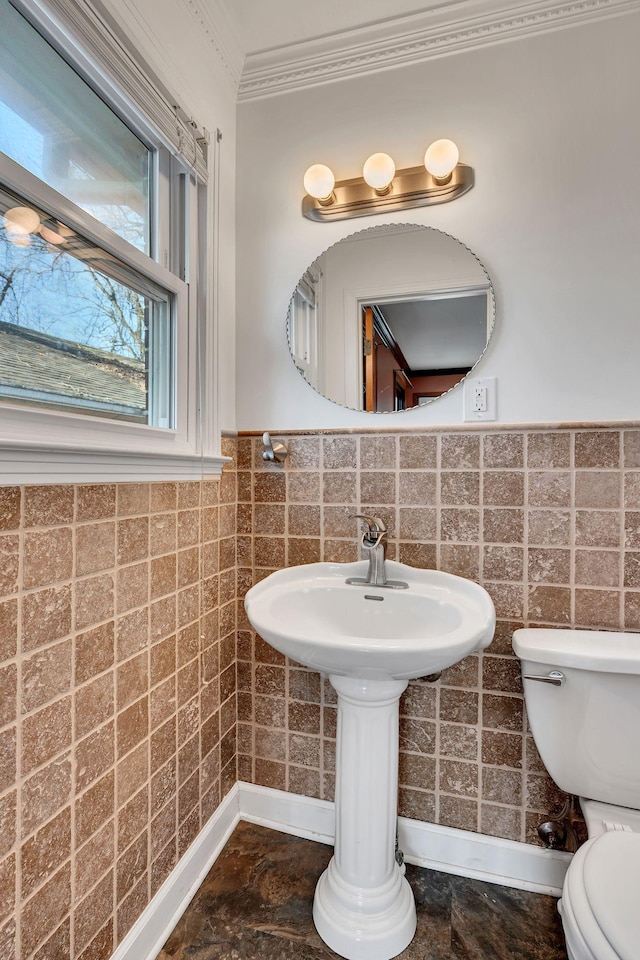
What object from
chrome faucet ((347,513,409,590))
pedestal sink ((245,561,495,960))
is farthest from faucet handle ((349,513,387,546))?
pedestal sink ((245,561,495,960))

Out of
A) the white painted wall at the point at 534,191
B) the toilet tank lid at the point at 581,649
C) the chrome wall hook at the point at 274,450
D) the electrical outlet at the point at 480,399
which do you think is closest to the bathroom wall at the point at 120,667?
the chrome wall hook at the point at 274,450

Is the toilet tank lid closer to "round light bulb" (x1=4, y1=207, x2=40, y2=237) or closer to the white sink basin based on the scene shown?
the white sink basin

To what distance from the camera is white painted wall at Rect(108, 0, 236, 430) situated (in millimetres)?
1087

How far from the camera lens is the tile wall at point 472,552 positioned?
1.21 metres

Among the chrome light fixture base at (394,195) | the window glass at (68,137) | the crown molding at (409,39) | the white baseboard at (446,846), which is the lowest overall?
the white baseboard at (446,846)

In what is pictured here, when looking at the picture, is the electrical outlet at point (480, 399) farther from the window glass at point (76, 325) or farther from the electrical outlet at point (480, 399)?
the window glass at point (76, 325)

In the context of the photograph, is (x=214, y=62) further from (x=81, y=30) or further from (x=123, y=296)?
(x=123, y=296)

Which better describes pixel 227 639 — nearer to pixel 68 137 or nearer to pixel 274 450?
pixel 274 450

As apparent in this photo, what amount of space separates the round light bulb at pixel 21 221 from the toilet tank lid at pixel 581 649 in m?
1.37

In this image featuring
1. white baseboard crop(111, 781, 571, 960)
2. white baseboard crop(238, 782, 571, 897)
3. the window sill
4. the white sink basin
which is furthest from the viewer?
white baseboard crop(238, 782, 571, 897)

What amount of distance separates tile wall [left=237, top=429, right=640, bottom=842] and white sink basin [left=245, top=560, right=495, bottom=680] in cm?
9

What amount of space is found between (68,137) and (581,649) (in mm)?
1595

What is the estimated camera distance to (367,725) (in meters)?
1.13

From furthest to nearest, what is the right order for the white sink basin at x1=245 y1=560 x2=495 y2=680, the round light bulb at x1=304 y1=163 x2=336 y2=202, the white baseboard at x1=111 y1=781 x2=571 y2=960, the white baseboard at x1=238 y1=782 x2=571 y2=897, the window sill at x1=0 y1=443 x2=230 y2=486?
the round light bulb at x1=304 y1=163 x2=336 y2=202, the white baseboard at x1=238 y1=782 x2=571 y2=897, the white baseboard at x1=111 y1=781 x2=571 y2=960, the white sink basin at x1=245 y1=560 x2=495 y2=680, the window sill at x1=0 y1=443 x2=230 y2=486
